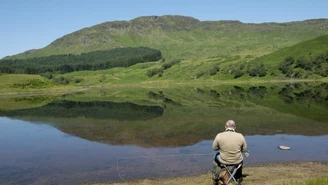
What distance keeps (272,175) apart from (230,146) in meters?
10.4

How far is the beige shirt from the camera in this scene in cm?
1806

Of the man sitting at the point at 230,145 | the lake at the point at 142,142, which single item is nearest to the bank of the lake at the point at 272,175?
the lake at the point at 142,142

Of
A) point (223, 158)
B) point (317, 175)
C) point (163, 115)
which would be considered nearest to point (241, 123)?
point (163, 115)

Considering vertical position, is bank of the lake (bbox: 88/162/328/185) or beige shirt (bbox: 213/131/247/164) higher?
beige shirt (bbox: 213/131/247/164)

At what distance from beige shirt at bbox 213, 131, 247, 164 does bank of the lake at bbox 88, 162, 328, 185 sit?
22.8ft

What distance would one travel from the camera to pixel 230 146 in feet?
59.5

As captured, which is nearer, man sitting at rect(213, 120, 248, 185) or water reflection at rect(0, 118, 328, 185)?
man sitting at rect(213, 120, 248, 185)

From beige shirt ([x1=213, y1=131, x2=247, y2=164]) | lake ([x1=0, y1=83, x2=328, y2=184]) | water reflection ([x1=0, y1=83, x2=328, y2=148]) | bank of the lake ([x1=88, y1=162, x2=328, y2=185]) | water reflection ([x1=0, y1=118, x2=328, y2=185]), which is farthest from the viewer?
water reflection ([x1=0, y1=83, x2=328, y2=148])

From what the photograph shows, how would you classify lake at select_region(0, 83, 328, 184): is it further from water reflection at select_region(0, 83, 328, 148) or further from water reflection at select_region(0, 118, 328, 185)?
water reflection at select_region(0, 83, 328, 148)

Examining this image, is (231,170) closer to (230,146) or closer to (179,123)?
(230,146)

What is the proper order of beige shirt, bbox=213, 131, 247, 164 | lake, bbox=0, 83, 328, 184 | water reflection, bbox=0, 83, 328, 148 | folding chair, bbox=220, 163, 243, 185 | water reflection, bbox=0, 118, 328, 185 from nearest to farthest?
beige shirt, bbox=213, 131, 247, 164 → folding chair, bbox=220, 163, 243, 185 → water reflection, bbox=0, 118, 328, 185 → lake, bbox=0, 83, 328, 184 → water reflection, bbox=0, 83, 328, 148

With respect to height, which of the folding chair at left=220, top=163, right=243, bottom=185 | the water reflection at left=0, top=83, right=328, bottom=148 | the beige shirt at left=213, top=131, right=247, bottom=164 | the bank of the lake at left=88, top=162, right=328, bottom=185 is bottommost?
the water reflection at left=0, top=83, right=328, bottom=148

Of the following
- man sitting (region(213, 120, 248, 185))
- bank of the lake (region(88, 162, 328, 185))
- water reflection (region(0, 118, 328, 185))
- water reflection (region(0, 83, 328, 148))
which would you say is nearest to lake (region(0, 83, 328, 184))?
water reflection (region(0, 118, 328, 185))

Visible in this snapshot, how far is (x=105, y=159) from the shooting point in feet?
123
